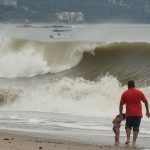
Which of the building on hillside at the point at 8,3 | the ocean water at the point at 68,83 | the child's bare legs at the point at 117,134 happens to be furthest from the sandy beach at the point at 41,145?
the building on hillside at the point at 8,3

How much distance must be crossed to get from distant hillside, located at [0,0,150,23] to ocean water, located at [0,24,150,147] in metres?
89.2

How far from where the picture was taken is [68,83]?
22.7 meters

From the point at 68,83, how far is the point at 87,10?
371 ft

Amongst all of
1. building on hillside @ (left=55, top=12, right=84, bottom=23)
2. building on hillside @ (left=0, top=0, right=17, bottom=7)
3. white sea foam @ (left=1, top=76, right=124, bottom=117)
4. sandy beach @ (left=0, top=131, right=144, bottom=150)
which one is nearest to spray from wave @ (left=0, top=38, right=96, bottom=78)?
white sea foam @ (left=1, top=76, right=124, bottom=117)

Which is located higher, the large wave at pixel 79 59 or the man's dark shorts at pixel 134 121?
the large wave at pixel 79 59

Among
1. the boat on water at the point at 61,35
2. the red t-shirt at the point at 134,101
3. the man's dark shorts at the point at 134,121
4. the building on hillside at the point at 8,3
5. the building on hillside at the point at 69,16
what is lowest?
the man's dark shorts at the point at 134,121

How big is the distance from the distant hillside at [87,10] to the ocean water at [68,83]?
89.2 m

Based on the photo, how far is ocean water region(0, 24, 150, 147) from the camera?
51.6 feet

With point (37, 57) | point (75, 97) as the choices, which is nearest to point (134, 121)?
point (75, 97)

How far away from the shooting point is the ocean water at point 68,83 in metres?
15.7

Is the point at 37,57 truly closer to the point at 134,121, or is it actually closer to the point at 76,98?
the point at 76,98

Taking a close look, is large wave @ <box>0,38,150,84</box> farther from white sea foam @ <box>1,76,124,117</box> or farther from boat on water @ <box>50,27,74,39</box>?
boat on water @ <box>50,27,74,39</box>

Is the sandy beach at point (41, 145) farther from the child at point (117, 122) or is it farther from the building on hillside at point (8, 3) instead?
the building on hillside at point (8, 3)

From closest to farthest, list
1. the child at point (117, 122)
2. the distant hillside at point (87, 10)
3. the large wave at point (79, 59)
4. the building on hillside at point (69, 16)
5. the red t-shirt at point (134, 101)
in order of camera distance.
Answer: the red t-shirt at point (134, 101)
the child at point (117, 122)
the large wave at point (79, 59)
the distant hillside at point (87, 10)
the building on hillside at point (69, 16)
